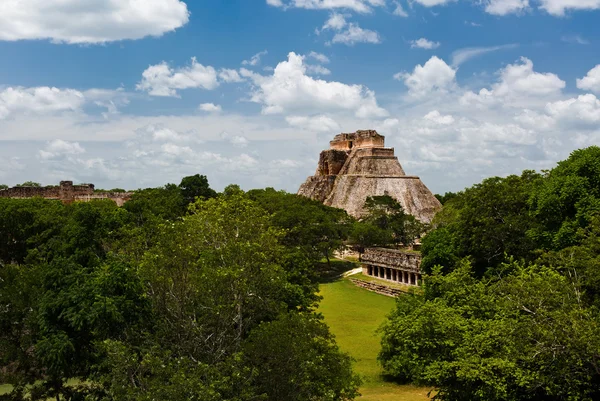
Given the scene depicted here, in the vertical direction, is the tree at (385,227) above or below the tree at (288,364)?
above

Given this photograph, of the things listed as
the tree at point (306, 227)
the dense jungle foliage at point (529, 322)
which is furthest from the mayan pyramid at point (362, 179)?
the dense jungle foliage at point (529, 322)

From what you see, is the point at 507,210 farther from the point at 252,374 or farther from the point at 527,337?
the point at 252,374

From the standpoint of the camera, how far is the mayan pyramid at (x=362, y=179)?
5319 cm

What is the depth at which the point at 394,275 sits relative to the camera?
32.5 metres

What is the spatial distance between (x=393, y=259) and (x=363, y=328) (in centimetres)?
970

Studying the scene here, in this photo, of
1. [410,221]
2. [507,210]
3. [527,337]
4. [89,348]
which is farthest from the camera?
[410,221]

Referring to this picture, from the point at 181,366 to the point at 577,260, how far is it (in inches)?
414

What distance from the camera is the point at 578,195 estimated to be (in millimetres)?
18312

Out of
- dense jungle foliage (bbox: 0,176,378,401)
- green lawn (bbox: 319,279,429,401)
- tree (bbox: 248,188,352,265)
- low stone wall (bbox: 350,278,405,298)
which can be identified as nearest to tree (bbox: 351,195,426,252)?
tree (bbox: 248,188,352,265)

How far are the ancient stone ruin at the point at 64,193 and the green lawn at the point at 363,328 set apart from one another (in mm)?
27232

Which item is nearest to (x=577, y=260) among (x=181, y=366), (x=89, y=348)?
(x=181, y=366)

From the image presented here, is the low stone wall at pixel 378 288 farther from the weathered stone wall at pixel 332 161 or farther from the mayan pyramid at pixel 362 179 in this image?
the weathered stone wall at pixel 332 161

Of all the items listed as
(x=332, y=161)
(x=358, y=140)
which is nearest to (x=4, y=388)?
(x=332, y=161)

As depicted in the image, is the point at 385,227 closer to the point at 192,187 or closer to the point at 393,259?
the point at 393,259
